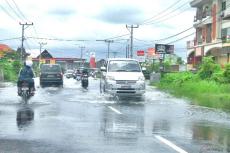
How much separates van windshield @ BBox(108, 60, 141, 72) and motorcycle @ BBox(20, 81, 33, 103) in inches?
198

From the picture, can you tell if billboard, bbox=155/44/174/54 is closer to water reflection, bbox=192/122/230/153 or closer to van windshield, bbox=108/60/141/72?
van windshield, bbox=108/60/141/72

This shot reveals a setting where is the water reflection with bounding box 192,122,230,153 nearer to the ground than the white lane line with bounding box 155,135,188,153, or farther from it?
nearer to the ground

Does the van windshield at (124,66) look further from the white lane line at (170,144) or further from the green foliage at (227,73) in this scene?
the white lane line at (170,144)

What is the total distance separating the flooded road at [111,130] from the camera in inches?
372

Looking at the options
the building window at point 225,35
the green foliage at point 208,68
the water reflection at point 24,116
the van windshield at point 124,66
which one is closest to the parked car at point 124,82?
the van windshield at point 124,66

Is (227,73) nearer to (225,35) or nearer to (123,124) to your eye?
(123,124)

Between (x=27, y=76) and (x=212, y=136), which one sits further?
(x=27, y=76)

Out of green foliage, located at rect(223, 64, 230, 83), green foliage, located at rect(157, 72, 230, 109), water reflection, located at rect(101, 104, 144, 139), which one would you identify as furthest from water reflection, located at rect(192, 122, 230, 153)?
green foliage, located at rect(223, 64, 230, 83)

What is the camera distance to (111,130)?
38.8 feet

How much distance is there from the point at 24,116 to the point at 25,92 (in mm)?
6786

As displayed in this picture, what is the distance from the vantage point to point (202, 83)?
33.2 m

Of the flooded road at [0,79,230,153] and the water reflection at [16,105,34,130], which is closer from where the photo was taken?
the flooded road at [0,79,230,153]

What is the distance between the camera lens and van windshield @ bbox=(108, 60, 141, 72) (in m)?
25.3

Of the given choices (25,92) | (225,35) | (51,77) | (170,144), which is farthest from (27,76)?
(225,35)
